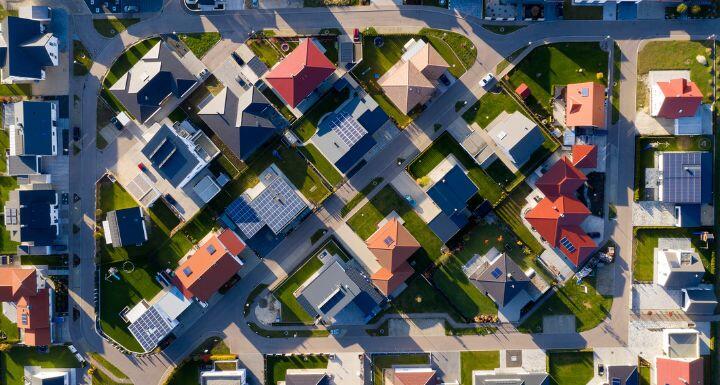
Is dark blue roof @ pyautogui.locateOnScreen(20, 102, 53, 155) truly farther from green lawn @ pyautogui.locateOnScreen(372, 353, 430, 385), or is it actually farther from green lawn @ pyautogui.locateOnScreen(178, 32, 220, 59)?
green lawn @ pyautogui.locateOnScreen(372, 353, 430, 385)

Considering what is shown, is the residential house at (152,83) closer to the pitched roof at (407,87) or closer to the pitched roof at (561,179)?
the pitched roof at (407,87)

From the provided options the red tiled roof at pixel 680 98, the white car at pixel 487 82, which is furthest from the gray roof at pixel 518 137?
the red tiled roof at pixel 680 98

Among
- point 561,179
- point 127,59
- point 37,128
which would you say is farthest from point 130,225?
point 561,179

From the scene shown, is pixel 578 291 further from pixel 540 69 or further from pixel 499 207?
pixel 540 69

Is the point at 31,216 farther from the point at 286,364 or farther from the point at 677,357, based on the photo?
the point at 677,357

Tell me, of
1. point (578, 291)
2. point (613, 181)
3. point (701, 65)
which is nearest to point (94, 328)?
point (578, 291)
